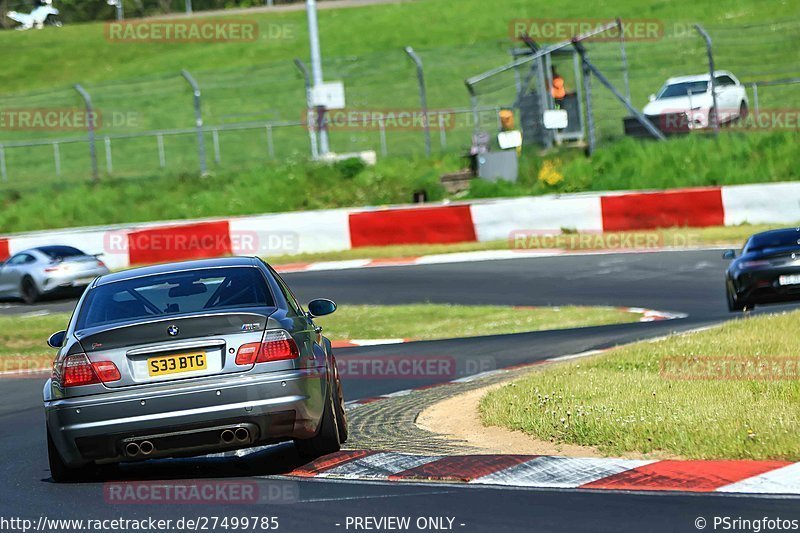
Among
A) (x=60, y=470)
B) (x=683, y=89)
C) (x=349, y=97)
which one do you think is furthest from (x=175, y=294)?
(x=349, y=97)

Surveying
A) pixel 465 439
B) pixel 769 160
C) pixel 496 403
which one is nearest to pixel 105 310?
pixel 465 439

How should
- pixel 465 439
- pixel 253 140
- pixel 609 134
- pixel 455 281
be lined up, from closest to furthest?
pixel 465 439 → pixel 455 281 → pixel 609 134 → pixel 253 140

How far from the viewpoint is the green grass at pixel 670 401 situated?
8000 mm

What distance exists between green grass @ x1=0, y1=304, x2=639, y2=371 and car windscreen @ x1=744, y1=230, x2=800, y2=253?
1767 mm

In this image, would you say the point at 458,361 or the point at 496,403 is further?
the point at 458,361

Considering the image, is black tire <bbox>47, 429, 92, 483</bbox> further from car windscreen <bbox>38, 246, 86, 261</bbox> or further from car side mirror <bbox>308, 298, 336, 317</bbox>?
car windscreen <bbox>38, 246, 86, 261</bbox>

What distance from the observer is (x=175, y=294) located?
28.3 ft

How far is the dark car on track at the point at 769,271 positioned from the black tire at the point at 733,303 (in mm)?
21

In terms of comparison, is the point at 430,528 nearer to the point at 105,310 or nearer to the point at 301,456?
the point at 301,456

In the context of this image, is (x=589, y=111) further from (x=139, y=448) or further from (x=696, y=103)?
(x=139, y=448)

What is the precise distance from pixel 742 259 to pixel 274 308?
1056 centimetres

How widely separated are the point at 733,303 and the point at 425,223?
1062 centimetres

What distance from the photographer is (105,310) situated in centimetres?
838

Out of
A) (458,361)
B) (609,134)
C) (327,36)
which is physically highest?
(327,36)
